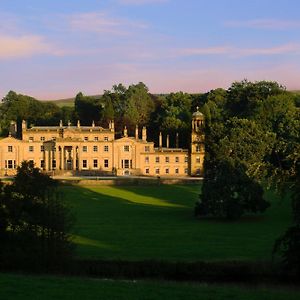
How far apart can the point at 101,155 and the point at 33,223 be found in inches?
2492

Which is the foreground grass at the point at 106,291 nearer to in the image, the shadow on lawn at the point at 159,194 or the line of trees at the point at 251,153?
the line of trees at the point at 251,153

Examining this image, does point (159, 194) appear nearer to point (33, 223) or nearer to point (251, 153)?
point (251, 153)

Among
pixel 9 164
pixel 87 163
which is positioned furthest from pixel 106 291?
pixel 9 164

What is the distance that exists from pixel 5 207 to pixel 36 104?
9893cm

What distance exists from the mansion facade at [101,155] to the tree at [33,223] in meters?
60.6

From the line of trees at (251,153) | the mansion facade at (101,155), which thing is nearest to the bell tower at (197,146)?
the mansion facade at (101,155)

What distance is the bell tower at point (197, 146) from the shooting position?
3408 inches

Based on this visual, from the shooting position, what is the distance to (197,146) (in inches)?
3445

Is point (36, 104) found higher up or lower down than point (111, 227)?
higher up

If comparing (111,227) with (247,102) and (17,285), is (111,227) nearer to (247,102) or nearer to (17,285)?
(17,285)

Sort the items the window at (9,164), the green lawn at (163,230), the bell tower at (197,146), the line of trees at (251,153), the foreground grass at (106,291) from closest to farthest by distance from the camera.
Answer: the foreground grass at (106,291)
the line of trees at (251,153)
the green lawn at (163,230)
the window at (9,164)
the bell tower at (197,146)

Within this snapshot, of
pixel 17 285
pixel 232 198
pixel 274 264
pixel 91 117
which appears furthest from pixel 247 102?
pixel 17 285

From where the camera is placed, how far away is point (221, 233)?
3600cm

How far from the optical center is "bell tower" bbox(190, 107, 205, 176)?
3408 inches
